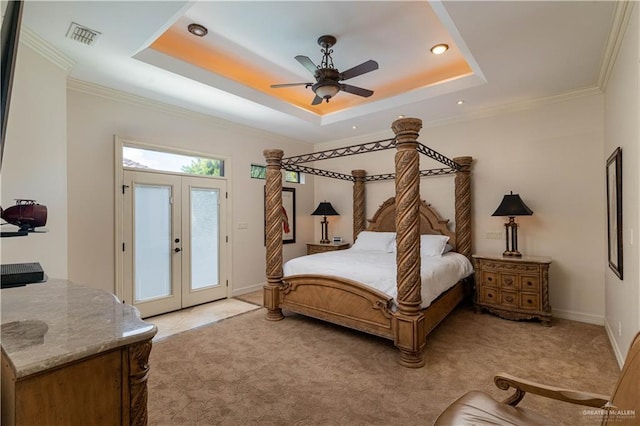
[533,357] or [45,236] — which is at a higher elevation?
[45,236]

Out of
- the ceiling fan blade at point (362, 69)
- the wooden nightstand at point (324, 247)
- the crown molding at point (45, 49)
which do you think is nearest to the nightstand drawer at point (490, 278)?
the wooden nightstand at point (324, 247)

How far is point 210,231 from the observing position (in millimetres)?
4844

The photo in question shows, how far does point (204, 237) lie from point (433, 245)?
3503 millimetres

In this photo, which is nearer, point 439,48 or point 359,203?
point 439,48

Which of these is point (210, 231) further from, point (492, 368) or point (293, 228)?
point (492, 368)

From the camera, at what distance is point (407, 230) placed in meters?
2.92

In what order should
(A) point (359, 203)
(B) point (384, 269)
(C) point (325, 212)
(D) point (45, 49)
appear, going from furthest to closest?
(C) point (325, 212)
(A) point (359, 203)
(B) point (384, 269)
(D) point (45, 49)

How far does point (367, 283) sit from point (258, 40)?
111 inches

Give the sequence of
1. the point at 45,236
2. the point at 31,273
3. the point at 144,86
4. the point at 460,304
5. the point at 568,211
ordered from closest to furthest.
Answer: the point at 31,273
the point at 45,236
the point at 144,86
the point at 568,211
the point at 460,304

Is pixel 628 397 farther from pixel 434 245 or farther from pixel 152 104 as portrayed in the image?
pixel 152 104

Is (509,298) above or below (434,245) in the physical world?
below

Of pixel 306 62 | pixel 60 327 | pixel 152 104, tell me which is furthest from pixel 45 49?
pixel 60 327

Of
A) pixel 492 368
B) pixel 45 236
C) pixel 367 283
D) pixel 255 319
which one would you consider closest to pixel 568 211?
pixel 492 368

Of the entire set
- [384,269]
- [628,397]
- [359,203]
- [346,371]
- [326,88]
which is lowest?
[346,371]
